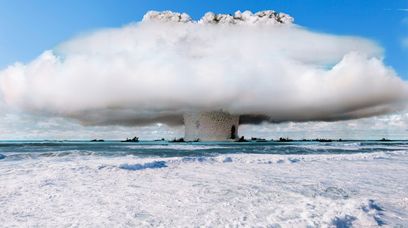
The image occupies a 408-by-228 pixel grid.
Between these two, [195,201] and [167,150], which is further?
[167,150]

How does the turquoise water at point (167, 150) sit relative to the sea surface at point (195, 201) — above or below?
above

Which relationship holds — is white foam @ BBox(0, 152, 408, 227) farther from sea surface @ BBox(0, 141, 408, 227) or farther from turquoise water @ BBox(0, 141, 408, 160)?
turquoise water @ BBox(0, 141, 408, 160)

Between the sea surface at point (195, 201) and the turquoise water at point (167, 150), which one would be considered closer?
the sea surface at point (195, 201)

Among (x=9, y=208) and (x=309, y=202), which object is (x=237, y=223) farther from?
(x=9, y=208)

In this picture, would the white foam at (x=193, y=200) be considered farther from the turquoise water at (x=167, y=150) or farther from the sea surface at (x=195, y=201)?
the turquoise water at (x=167, y=150)

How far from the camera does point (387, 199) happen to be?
1098 cm

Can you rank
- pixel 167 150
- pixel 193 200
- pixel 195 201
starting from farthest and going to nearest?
pixel 167 150 → pixel 193 200 → pixel 195 201

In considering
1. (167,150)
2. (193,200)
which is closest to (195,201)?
(193,200)

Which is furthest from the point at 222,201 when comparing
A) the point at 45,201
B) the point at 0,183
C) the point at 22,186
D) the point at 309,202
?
the point at 0,183

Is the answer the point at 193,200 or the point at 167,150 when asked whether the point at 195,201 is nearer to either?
the point at 193,200

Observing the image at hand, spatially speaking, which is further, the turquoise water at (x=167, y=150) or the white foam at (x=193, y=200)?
the turquoise water at (x=167, y=150)

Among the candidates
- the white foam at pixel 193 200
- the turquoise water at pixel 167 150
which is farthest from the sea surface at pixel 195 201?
the turquoise water at pixel 167 150

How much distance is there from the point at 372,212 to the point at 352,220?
3.75 feet

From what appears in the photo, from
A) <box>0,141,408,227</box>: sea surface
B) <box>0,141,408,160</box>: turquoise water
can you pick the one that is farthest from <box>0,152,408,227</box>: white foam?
<box>0,141,408,160</box>: turquoise water
